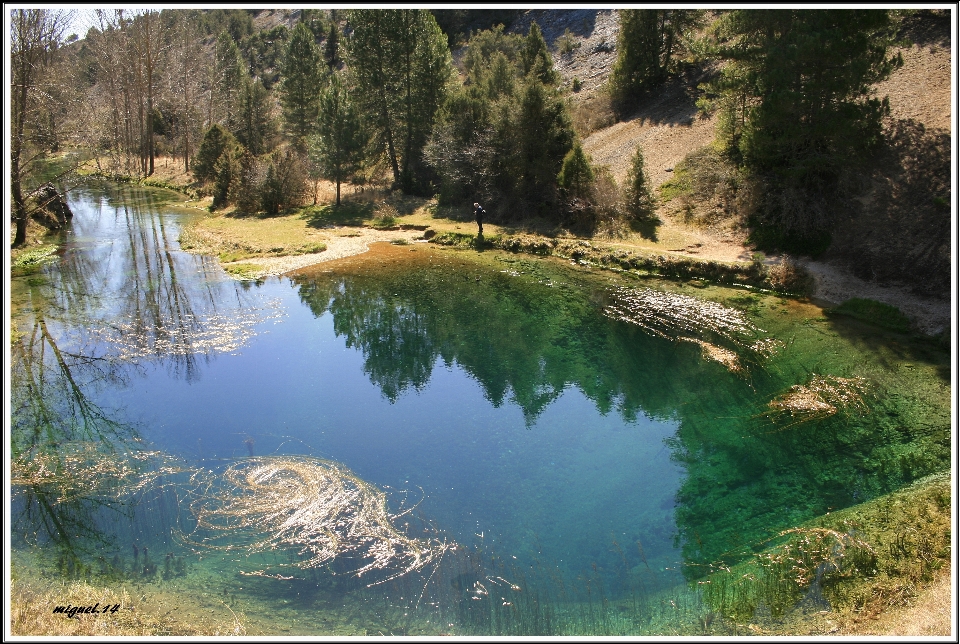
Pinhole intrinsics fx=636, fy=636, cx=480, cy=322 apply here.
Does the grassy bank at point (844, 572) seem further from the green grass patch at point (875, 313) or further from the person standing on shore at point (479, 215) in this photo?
the person standing on shore at point (479, 215)

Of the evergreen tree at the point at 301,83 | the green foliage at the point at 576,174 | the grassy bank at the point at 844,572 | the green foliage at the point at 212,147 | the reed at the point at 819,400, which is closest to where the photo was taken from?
the grassy bank at the point at 844,572

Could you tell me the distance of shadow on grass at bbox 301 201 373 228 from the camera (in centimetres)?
3061

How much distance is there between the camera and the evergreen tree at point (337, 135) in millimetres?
32781

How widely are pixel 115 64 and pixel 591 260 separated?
46097 mm

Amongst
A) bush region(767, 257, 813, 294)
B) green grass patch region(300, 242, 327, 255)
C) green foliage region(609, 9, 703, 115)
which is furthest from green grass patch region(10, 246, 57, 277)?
green foliage region(609, 9, 703, 115)

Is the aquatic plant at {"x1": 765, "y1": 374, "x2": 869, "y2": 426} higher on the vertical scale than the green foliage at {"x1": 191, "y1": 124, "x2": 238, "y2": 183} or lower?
lower

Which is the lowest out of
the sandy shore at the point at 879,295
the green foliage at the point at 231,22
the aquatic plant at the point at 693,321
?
the aquatic plant at the point at 693,321

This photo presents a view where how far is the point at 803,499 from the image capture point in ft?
34.4

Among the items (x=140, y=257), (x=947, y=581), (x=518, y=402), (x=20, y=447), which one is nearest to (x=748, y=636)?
(x=947, y=581)

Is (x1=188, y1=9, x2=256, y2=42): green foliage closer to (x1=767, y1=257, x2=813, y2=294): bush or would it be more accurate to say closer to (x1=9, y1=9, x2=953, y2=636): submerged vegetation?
(x1=9, y1=9, x2=953, y2=636): submerged vegetation

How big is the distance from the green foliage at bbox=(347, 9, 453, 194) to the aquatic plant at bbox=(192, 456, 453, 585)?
84.3ft

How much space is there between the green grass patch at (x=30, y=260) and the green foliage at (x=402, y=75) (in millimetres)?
16968

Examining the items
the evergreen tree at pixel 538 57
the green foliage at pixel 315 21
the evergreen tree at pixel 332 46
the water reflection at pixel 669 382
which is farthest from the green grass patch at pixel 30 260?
the green foliage at pixel 315 21

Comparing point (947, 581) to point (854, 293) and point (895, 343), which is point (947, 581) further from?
point (854, 293)
